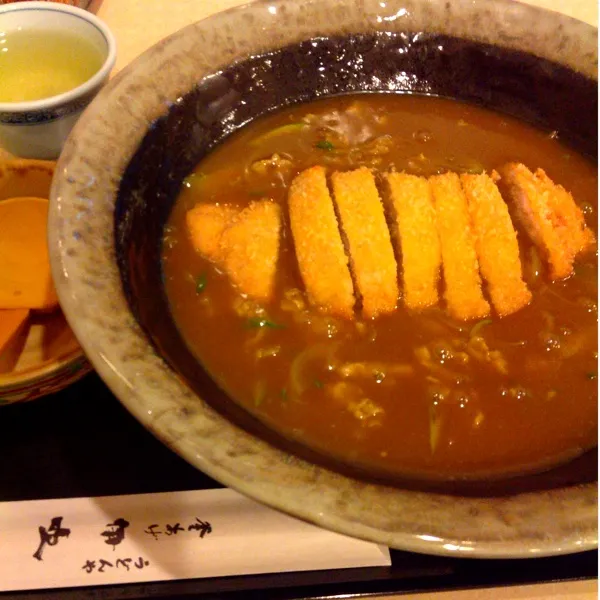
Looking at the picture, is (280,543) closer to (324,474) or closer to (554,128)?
(324,474)

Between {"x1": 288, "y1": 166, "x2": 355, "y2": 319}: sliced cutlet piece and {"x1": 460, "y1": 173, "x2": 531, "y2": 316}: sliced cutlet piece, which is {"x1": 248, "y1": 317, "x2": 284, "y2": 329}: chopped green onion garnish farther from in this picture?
{"x1": 460, "y1": 173, "x2": 531, "y2": 316}: sliced cutlet piece

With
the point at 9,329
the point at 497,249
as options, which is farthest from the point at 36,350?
the point at 497,249

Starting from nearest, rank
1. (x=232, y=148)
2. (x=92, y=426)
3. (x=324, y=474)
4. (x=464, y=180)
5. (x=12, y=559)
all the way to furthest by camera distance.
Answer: (x=324, y=474), (x=12, y=559), (x=92, y=426), (x=464, y=180), (x=232, y=148)

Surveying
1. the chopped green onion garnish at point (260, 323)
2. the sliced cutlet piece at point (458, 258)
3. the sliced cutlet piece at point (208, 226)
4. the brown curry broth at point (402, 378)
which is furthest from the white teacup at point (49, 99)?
the sliced cutlet piece at point (458, 258)

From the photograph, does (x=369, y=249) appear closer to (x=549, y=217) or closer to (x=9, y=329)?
(x=549, y=217)

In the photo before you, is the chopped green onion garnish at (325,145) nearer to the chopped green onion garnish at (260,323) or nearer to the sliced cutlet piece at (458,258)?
the sliced cutlet piece at (458,258)

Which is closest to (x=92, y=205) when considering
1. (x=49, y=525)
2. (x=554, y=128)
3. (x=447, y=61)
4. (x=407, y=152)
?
(x=49, y=525)
